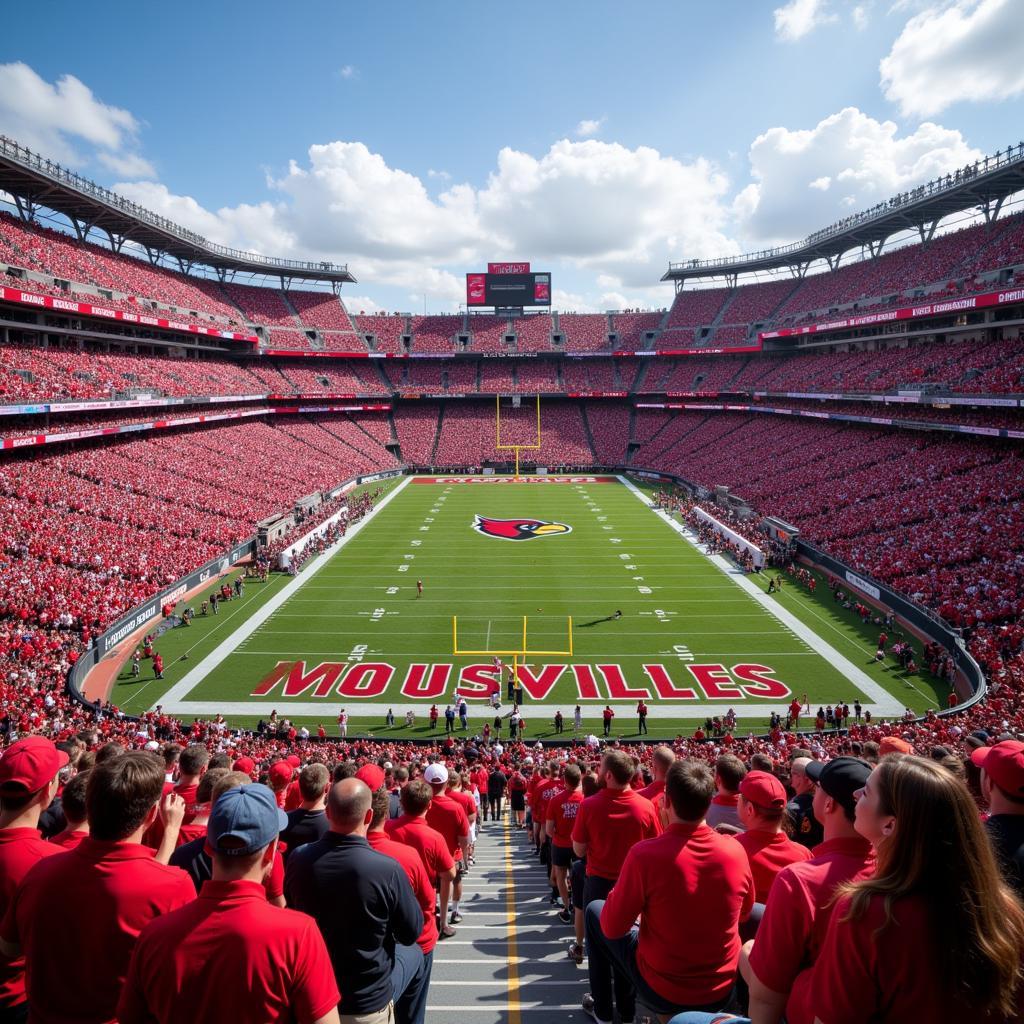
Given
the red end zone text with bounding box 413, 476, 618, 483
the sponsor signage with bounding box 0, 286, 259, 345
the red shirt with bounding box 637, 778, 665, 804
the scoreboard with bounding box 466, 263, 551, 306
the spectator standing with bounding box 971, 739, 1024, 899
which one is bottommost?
the red end zone text with bounding box 413, 476, 618, 483

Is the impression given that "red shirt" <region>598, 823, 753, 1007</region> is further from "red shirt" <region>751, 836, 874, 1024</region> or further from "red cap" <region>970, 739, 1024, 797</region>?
"red cap" <region>970, 739, 1024, 797</region>

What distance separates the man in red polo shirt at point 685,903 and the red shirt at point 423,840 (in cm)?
173

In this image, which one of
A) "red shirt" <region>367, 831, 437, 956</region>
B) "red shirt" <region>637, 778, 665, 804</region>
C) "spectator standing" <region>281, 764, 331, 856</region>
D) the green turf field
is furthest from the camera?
the green turf field

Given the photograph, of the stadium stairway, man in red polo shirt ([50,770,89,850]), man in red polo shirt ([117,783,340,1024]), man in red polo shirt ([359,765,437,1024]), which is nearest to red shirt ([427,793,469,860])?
the stadium stairway

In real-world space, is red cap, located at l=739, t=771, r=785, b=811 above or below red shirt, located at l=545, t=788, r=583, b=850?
above

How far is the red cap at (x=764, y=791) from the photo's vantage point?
11.9 feet

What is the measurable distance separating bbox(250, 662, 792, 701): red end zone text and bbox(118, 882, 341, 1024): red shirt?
17.4 meters

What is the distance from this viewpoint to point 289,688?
20.1 metres

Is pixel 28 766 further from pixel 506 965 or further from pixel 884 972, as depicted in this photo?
pixel 506 965

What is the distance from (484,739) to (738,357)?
56654 millimetres

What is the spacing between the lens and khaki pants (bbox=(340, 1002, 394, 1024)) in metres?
3.11

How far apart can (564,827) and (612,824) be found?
7.51 ft

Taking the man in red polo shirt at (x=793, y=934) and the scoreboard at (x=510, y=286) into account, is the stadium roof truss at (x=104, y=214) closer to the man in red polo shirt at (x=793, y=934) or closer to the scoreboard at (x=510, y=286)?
the scoreboard at (x=510, y=286)

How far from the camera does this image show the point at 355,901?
301 cm
